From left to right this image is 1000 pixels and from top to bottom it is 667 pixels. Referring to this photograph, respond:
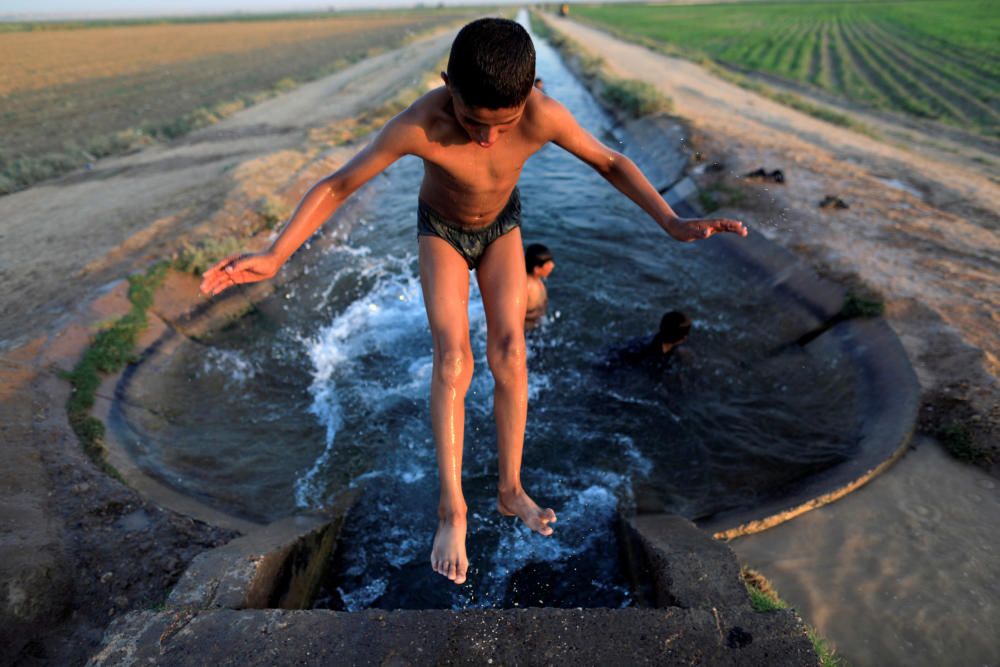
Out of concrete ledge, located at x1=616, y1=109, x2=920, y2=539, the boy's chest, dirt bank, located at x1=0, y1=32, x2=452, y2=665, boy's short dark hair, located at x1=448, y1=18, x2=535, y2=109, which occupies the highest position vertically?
boy's short dark hair, located at x1=448, y1=18, x2=535, y2=109

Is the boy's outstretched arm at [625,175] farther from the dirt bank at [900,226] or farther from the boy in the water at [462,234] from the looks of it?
the dirt bank at [900,226]

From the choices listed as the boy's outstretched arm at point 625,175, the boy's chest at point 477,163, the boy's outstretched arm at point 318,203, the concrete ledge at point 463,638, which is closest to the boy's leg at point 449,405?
the concrete ledge at point 463,638

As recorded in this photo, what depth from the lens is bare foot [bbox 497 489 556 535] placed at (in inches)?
111

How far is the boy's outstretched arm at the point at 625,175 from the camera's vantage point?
2744 mm

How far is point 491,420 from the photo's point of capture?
17.0 feet

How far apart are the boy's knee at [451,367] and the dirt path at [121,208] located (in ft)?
15.6

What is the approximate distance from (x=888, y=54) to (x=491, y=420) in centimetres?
3206

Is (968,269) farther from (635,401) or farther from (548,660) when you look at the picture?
(548,660)

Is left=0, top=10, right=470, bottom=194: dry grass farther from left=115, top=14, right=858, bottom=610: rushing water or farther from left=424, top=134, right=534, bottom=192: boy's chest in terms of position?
left=424, top=134, right=534, bottom=192: boy's chest

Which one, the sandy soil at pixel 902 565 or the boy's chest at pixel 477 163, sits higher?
the boy's chest at pixel 477 163

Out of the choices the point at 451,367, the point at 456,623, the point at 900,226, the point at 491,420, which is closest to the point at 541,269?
the point at 491,420

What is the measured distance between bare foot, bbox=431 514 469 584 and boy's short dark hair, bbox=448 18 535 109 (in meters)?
2.03

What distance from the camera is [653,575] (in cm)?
294

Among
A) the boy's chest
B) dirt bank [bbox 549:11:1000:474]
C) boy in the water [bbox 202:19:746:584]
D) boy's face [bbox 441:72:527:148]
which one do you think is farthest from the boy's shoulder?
dirt bank [bbox 549:11:1000:474]
